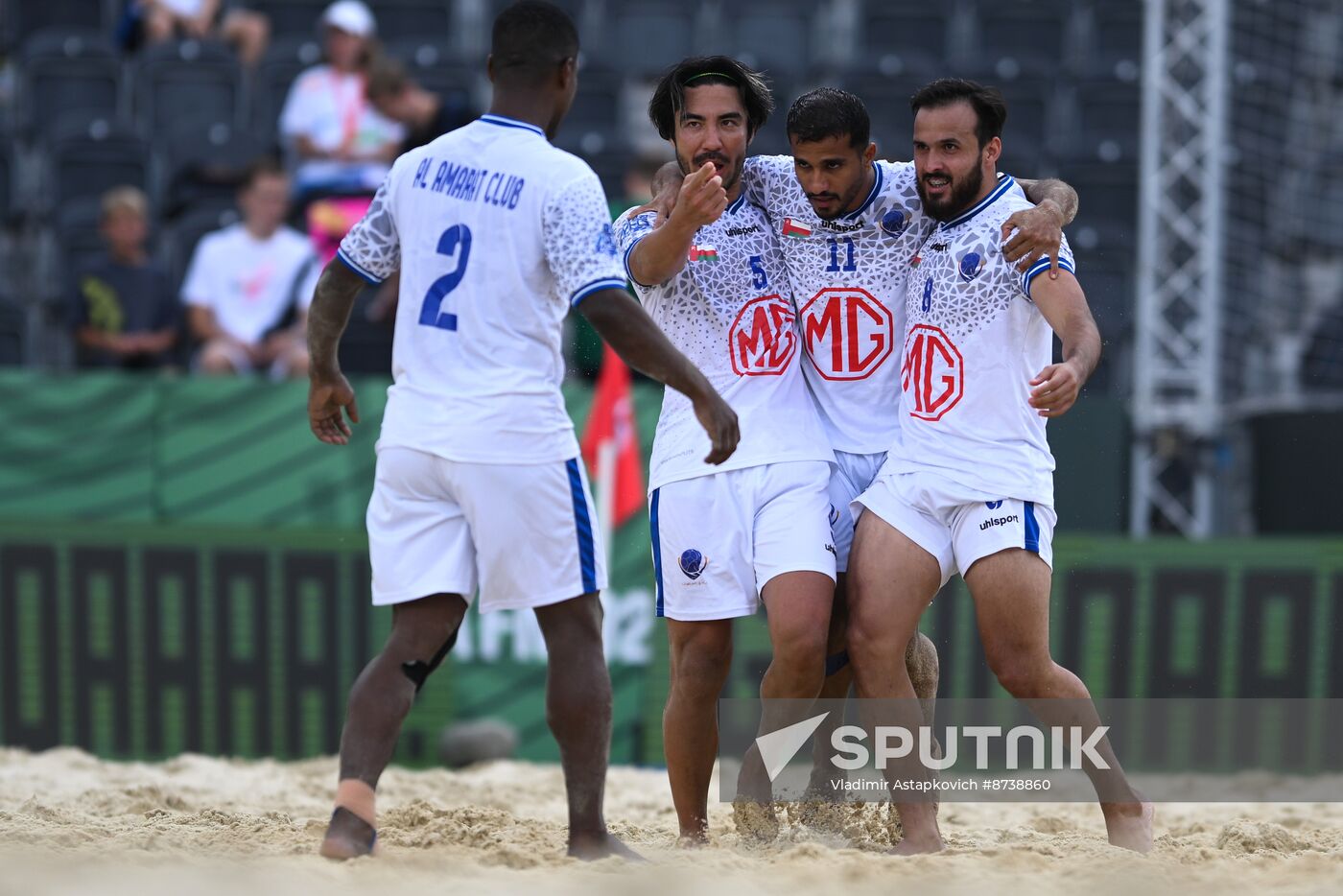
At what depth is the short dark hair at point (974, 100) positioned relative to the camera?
5113mm

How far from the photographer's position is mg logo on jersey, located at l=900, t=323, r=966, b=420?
16.9ft

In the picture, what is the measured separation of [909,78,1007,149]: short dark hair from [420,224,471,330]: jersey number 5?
5.07 ft

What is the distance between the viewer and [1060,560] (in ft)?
28.5

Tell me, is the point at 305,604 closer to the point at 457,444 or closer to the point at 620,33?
the point at 457,444

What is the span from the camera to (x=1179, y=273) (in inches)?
427

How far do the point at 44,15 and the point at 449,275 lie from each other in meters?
10.4

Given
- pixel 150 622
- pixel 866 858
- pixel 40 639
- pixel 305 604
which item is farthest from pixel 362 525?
pixel 866 858

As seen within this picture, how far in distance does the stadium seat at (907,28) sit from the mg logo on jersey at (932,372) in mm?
8894

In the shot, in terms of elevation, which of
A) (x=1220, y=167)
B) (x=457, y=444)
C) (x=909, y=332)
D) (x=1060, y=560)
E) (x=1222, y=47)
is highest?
(x=1222, y=47)

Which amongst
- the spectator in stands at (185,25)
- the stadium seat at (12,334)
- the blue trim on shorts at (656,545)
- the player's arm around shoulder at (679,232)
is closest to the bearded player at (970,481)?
the blue trim on shorts at (656,545)

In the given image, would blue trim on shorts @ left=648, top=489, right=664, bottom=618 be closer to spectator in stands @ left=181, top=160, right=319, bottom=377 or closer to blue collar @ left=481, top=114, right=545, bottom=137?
blue collar @ left=481, top=114, right=545, bottom=137

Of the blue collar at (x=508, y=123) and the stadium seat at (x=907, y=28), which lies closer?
the blue collar at (x=508, y=123)

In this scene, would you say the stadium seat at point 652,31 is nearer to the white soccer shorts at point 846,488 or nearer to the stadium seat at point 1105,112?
the stadium seat at point 1105,112

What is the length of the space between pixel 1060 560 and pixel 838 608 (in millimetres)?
3570
